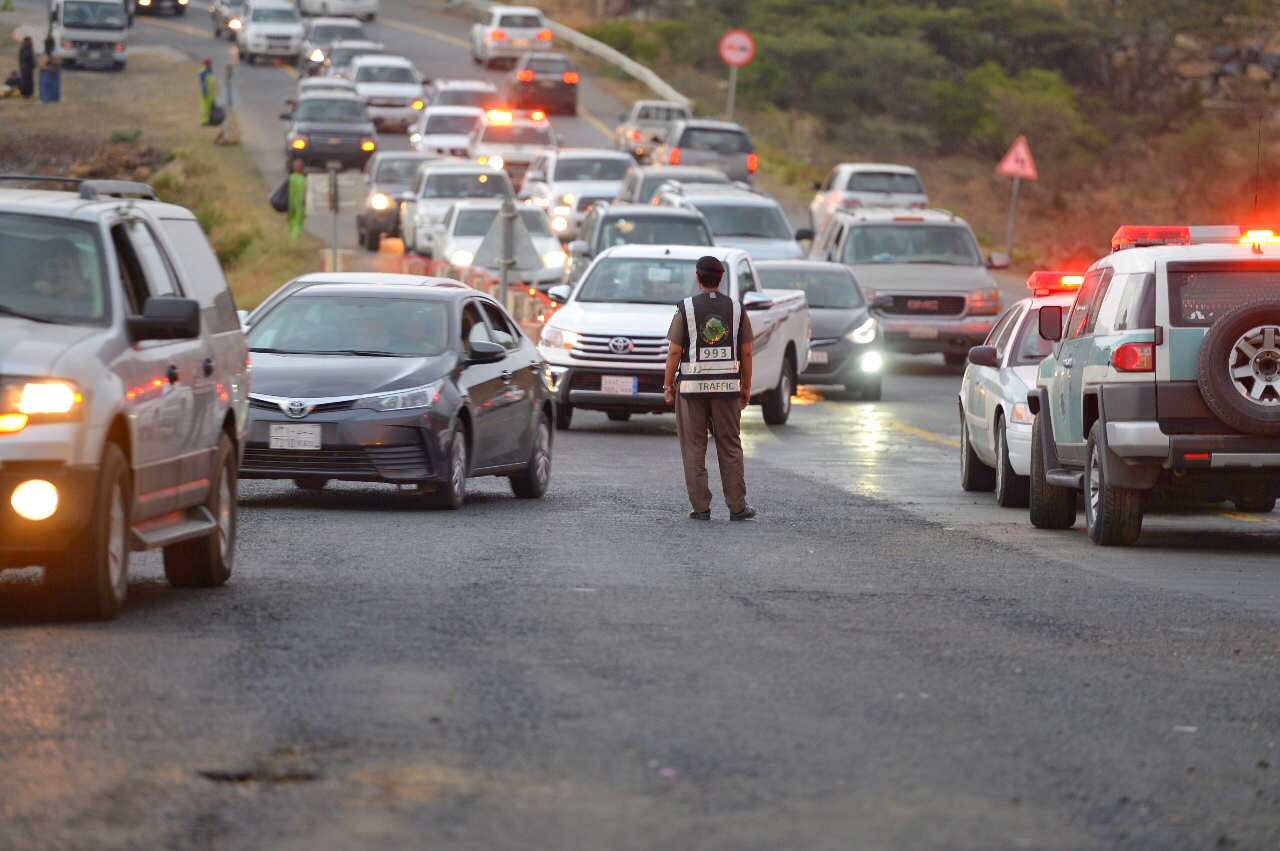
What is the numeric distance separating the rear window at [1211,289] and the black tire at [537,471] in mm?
5237

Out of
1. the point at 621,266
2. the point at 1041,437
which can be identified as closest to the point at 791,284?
the point at 621,266

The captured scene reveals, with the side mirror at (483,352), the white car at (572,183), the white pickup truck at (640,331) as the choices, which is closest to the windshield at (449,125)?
the white car at (572,183)

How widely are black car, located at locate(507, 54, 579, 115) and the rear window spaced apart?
51989 millimetres

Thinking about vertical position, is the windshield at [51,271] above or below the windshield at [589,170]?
above

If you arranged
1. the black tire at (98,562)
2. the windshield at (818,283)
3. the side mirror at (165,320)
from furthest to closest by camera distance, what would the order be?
the windshield at (818,283) → the side mirror at (165,320) → the black tire at (98,562)

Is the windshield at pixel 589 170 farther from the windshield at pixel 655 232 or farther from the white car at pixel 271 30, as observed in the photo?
the white car at pixel 271 30

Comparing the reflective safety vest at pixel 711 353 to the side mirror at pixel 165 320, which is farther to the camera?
the reflective safety vest at pixel 711 353

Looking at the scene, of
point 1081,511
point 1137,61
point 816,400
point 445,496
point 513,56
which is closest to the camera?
point 445,496

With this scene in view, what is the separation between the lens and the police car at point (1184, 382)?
13438 millimetres

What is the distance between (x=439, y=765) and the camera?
680cm

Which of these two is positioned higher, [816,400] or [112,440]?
[112,440]

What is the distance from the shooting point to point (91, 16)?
70.7m

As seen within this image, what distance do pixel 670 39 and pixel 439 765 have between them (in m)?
83.5

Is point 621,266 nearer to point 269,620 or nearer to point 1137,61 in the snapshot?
point 269,620
